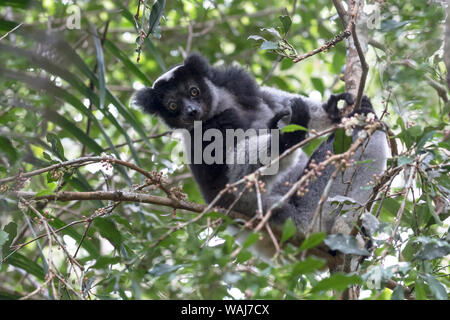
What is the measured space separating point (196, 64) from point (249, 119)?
0.89 metres

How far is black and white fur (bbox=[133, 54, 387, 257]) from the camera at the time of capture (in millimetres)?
4652

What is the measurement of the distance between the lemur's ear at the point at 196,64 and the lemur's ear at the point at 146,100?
0.48m

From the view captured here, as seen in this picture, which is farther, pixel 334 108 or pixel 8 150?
pixel 334 108

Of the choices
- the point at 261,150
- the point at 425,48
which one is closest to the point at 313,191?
the point at 261,150

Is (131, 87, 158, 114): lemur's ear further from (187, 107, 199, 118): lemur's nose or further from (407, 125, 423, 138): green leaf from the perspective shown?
(407, 125, 423, 138): green leaf

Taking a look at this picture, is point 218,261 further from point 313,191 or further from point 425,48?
point 313,191

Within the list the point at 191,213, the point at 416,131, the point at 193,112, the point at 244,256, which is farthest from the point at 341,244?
the point at 193,112

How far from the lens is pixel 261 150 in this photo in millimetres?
4656

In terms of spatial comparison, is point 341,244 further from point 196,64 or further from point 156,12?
point 196,64

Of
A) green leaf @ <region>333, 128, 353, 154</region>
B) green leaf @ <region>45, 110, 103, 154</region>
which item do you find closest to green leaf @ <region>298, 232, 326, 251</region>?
green leaf @ <region>333, 128, 353, 154</region>

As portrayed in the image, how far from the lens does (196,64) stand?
18.2 feet
